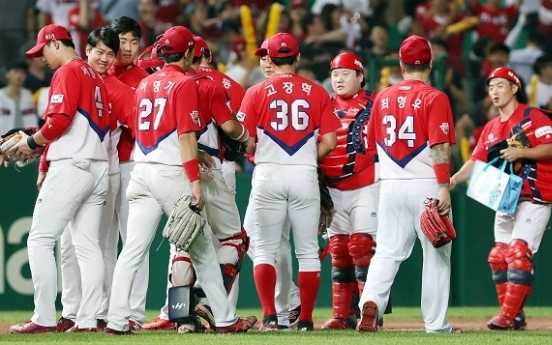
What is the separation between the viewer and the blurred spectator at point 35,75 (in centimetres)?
1195

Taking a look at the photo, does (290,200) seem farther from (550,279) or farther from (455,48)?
(455,48)

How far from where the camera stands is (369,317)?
8.73 m

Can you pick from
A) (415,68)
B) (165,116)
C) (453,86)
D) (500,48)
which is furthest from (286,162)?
(500,48)

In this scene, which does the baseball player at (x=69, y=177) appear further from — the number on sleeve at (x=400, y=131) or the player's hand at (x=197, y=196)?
the number on sleeve at (x=400, y=131)

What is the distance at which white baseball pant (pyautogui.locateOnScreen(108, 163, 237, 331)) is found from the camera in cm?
822

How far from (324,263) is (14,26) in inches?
185

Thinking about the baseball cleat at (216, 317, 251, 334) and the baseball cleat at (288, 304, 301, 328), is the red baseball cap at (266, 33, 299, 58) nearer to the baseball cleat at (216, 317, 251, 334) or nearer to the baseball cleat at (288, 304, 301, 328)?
the baseball cleat at (216, 317, 251, 334)

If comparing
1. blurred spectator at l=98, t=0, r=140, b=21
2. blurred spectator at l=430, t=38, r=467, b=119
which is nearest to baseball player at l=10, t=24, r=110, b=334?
blurred spectator at l=430, t=38, r=467, b=119

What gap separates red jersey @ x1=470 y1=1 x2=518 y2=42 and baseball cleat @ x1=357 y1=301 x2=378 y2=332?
9.33 metres

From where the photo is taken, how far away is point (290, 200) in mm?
9305

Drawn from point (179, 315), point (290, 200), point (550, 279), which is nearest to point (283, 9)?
point (550, 279)

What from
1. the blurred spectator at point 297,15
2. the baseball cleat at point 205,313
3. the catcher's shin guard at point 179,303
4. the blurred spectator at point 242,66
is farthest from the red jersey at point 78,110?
the blurred spectator at point 297,15

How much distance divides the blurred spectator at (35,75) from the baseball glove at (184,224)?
439 cm

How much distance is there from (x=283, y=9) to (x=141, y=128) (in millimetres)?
7884
